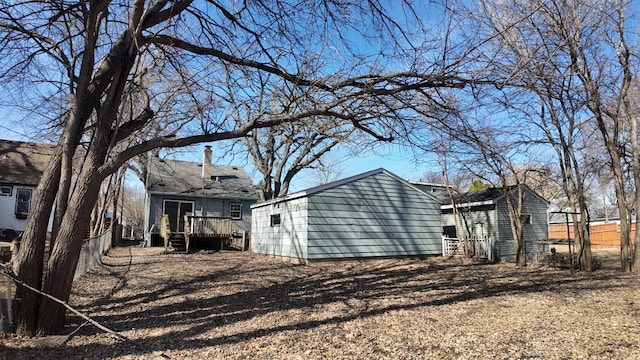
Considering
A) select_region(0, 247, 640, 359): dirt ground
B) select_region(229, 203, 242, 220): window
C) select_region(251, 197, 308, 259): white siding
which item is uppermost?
select_region(229, 203, 242, 220): window

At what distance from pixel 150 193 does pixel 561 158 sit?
741 inches

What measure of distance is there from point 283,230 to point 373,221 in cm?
317

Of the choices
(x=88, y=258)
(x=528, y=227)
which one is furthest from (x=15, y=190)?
(x=528, y=227)

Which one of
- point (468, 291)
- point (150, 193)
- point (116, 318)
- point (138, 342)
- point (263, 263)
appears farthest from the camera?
point (150, 193)

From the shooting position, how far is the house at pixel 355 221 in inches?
531

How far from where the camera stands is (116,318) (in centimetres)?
605

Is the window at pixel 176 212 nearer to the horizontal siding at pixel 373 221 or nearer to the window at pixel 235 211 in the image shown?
the window at pixel 235 211

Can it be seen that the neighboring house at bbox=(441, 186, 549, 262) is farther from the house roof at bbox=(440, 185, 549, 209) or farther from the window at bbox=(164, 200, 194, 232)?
the window at bbox=(164, 200, 194, 232)

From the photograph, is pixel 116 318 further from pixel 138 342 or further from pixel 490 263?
pixel 490 263

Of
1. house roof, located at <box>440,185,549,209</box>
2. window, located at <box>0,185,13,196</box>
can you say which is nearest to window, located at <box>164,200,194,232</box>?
window, located at <box>0,185,13,196</box>

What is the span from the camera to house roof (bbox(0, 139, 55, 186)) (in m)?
22.7

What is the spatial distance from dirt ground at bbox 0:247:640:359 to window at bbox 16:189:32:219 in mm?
15902

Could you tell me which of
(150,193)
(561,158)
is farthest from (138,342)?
(150,193)

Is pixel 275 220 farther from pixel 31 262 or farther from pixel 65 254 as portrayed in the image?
pixel 31 262
